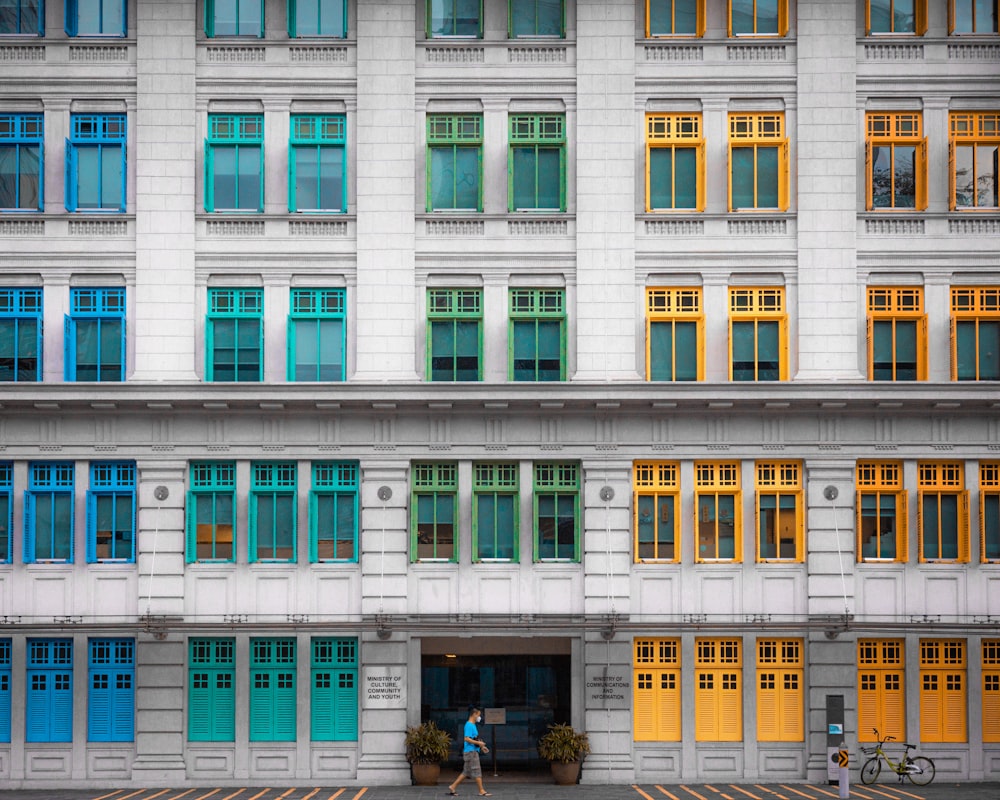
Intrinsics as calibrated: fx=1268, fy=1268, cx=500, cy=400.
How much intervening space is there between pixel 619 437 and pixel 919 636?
8.39m

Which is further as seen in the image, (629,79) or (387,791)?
(629,79)

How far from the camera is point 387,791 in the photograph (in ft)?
92.0

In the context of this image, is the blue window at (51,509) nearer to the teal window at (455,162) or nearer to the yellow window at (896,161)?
the teal window at (455,162)

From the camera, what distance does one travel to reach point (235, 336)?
98.2ft

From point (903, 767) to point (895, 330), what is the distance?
10.1 metres

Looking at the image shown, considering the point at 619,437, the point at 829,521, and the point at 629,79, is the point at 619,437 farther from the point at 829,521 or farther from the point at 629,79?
the point at 629,79

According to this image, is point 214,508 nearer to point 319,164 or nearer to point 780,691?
point 319,164

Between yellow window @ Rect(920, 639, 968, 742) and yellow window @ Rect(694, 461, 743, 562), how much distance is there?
507 cm

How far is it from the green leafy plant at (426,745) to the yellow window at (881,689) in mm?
9671

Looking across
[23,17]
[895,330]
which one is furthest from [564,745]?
[23,17]


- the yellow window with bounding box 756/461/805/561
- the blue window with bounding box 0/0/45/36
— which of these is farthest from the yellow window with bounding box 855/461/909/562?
the blue window with bounding box 0/0/45/36

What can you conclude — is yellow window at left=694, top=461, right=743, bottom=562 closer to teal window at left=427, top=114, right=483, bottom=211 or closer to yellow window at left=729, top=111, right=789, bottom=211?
yellow window at left=729, top=111, right=789, bottom=211

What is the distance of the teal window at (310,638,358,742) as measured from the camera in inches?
1150

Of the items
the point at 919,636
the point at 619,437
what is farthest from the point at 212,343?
the point at 919,636
